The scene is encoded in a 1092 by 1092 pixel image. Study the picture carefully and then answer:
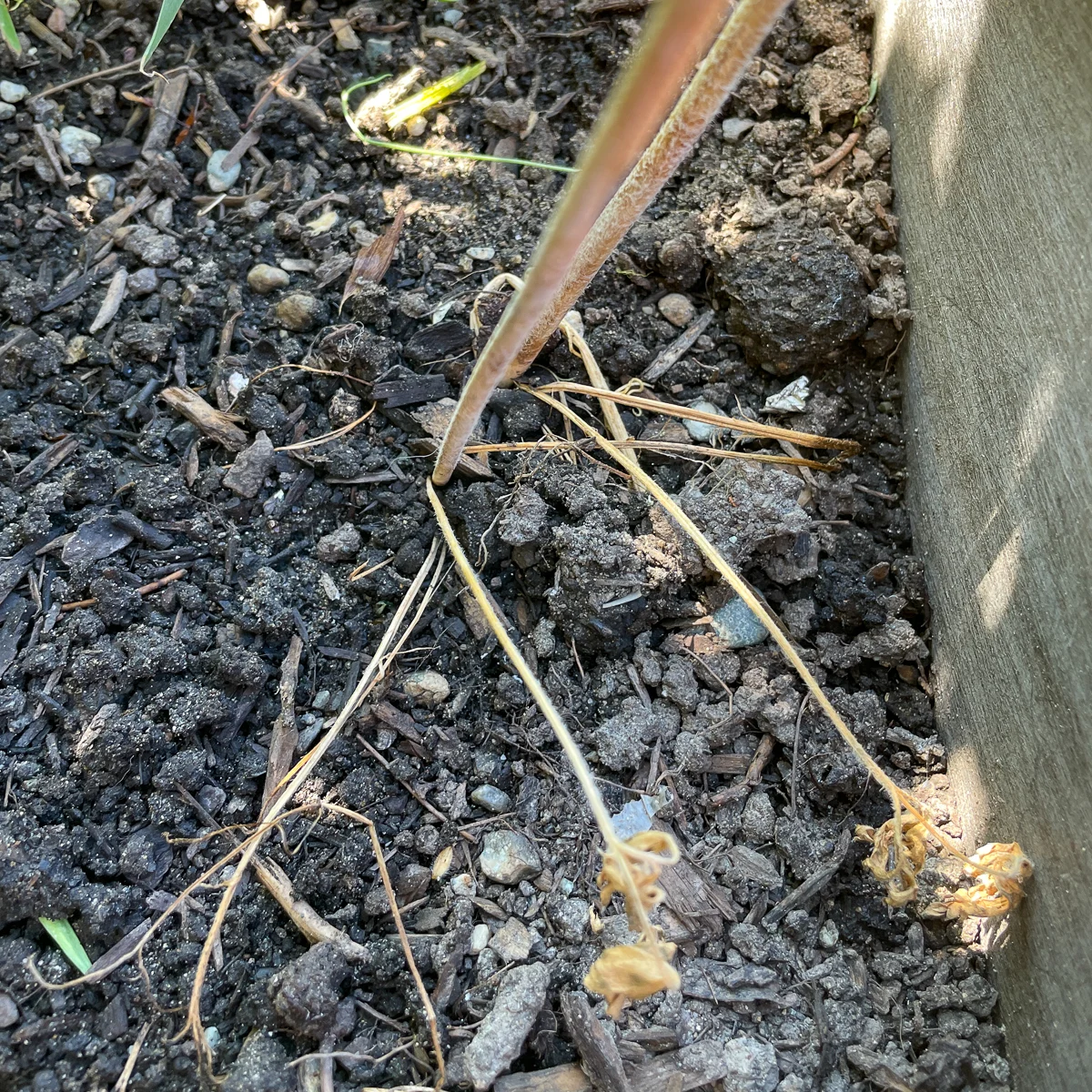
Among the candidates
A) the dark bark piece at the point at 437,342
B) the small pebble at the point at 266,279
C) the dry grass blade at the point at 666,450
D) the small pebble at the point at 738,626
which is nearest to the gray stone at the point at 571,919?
the small pebble at the point at 738,626

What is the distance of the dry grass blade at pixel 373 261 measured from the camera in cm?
183

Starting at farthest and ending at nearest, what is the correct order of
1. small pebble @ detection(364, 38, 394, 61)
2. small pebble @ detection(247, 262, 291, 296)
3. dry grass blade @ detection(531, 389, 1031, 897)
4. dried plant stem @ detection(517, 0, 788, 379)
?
1. small pebble @ detection(364, 38, 394, 61)
2. small pebble @ detection(247, 262, 291, 296)
3. dry grass blade @ detection(531, 389, 1031, 897)
4. dried plant stem @ detection(517, 0, 788, 379)

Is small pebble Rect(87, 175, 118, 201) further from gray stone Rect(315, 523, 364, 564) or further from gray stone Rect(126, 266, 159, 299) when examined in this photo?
gray stone Rect(315, 523, 364, 564)

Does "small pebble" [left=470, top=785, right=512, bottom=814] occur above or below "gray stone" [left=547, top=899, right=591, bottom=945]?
above

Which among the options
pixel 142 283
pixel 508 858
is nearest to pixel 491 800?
pixel 508 858

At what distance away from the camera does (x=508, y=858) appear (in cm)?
140

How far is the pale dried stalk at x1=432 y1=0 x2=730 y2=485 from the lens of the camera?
796 millimetres

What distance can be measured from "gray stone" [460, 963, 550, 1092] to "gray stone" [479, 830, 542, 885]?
144 mm

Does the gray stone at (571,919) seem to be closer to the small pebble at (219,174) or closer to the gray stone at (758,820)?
the gray stone at (758,820)

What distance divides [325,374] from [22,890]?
1.03 meters

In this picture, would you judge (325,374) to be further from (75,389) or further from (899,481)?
(899,481)

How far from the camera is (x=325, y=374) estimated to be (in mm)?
1757

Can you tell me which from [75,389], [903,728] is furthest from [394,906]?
[75,389]

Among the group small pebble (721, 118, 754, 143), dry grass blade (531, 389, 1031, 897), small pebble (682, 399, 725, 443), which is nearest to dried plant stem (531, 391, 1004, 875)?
dry grass blade (531, 389, 1031, 897)
